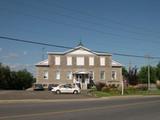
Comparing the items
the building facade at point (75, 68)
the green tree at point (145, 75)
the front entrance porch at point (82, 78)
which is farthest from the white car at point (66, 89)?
the green tree at point (145, 75)

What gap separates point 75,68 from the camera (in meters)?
69.6

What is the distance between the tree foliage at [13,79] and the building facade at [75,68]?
15.1 m

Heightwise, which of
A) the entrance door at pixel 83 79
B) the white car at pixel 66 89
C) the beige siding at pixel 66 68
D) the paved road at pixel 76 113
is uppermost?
the beige siding at pixel 66 68

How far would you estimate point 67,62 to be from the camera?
69.5 m

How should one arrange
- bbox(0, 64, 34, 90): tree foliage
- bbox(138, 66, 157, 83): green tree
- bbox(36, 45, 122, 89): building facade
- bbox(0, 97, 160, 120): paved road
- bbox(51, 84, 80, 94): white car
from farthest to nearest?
bbox(138, 66, 157, 83): green tree
bbox(0, 64, 34, 90): tree foliage
bbox(36, 45, 122, 89): building facade
bbox(51, 84, 80, 94): white car
bbox(0, 97, 160, 120): paved road

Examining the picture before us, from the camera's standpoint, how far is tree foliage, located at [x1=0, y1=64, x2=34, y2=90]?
8075 cm

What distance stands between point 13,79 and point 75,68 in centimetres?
2232

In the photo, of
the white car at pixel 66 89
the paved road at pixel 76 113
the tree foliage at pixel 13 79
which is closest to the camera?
the paved road at pixel 76 113

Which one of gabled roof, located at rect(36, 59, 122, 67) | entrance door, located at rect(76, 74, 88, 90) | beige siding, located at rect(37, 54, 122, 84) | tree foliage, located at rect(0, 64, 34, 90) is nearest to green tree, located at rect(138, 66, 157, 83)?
tree foliage, located at rect(0, 64, 34, 90)

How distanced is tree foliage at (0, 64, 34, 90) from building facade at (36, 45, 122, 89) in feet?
49.4

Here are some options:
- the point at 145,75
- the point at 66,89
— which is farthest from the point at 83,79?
the point at 145,75

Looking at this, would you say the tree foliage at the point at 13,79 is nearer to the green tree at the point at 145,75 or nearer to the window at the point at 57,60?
the window at the point at 57,60

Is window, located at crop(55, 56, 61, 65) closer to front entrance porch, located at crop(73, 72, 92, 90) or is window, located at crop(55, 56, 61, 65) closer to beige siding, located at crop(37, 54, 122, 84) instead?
beige siding, located at crop(37, 54, 122, 84)

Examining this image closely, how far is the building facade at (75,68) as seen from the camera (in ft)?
225
